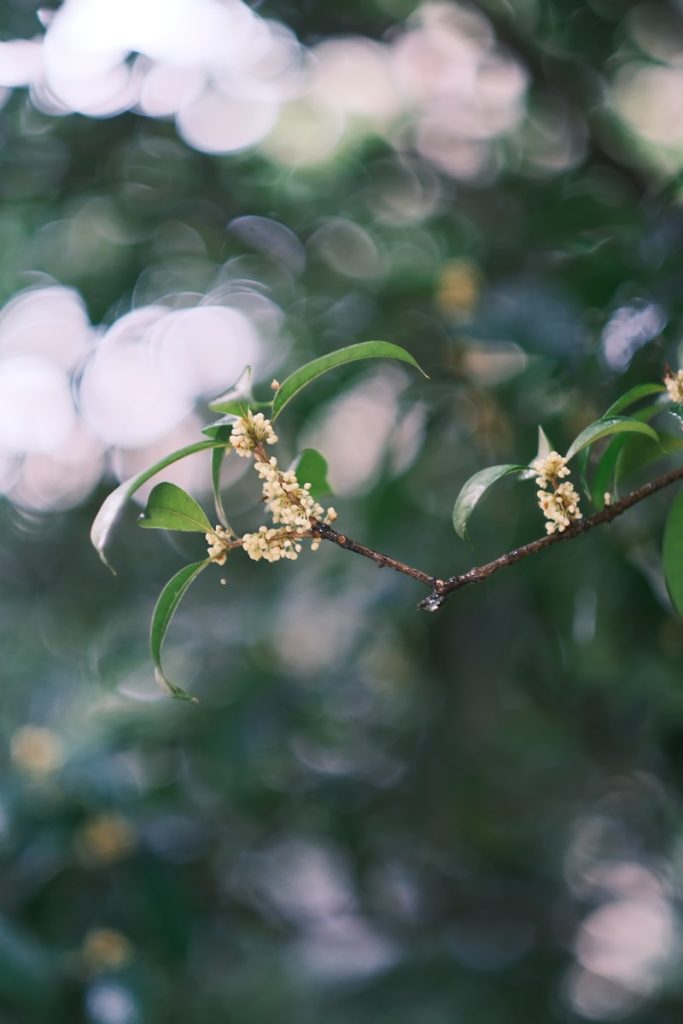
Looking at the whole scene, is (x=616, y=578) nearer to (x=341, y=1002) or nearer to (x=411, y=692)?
(x=411, y=692)

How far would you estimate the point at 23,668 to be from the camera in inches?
101

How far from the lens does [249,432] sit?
0.57 metres

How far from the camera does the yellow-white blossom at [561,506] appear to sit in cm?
57

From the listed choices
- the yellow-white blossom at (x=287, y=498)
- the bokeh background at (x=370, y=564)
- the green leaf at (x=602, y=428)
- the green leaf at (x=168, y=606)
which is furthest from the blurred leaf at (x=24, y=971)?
the green leaf at (x=602, y=428)

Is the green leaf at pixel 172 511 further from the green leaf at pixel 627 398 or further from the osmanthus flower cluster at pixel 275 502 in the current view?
the green leaf at pixel 627 398

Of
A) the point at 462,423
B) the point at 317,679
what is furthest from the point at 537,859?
the point at 462,423

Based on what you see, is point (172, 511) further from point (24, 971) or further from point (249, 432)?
point (24, 971)

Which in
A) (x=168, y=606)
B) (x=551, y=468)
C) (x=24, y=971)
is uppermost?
(x=551, y=468)

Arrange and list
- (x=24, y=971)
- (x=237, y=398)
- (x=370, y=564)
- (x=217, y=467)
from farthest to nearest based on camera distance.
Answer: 1. (x=370, y=564)
2. (x=24, y=971)
3. (x=217, y=467)
4. (x=237, y=398)

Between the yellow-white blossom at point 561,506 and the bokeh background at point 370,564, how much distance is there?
0.49 m

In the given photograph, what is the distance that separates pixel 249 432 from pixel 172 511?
0.08 m

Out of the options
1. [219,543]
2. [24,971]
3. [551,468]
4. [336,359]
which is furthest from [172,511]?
[24,971]

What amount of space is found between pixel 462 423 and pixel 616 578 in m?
0.44

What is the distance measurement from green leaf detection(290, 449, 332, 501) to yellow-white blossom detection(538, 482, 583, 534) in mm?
173
